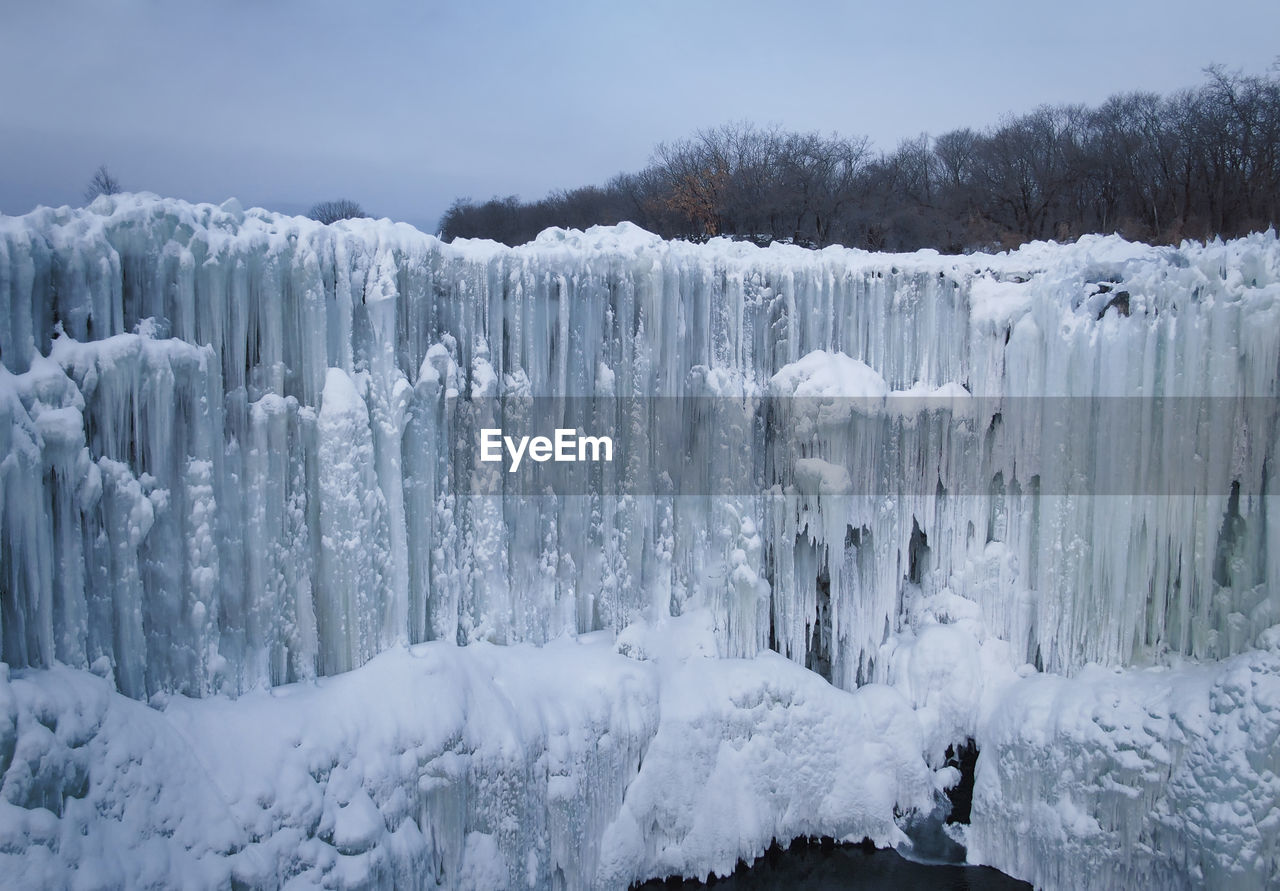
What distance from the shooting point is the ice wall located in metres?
5.62

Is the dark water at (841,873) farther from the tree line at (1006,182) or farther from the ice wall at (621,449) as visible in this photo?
the tree line at (1006,182)

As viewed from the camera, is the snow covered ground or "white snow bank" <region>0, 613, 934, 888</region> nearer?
"white snow bank" <region>0, 613, 934, 888</region>

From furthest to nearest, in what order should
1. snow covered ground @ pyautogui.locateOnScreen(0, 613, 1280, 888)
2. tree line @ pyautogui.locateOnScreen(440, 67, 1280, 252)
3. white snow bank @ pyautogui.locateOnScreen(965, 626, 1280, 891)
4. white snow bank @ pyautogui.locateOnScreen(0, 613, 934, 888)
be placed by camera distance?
tree line @ pyautogui.locateOnScreen(440, 67, 1280, 252) → white snow bank @ pyautogui.locateOnScreen(965, 626, 1280, 891) → snow covered ground @ pyautogui.locateOnScreen(0, 613, 1280, 888) → white snow bank @ pyautogui.locateOnScreen(0, 613, 934, 888)

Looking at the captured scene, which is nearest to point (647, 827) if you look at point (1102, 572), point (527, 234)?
point (1102, 572)

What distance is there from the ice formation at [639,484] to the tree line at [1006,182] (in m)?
11.1

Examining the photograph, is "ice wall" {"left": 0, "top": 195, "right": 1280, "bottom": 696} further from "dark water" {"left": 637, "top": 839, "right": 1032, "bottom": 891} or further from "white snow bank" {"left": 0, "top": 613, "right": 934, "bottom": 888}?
"dark water" {"left": 637, "top": 839, "right": 1032, "bottom": 891}

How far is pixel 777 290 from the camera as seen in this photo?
8.11 meters

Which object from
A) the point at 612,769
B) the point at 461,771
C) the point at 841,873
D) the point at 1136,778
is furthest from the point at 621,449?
the point at 1136,778

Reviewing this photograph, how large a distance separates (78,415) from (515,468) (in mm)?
3181

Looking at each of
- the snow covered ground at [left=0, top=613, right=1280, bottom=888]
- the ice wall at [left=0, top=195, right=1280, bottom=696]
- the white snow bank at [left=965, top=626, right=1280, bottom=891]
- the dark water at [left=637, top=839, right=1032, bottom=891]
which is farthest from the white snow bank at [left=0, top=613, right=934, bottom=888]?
the white snow bank at [left=965, top=626, right=1280, bottom=891]

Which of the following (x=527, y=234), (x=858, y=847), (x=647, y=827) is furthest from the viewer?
(x=527, y=234)

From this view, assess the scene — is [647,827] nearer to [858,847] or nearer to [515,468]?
[858,847]

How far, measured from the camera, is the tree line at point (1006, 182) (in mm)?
19891

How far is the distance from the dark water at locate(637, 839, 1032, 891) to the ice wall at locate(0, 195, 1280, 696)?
1524 millimetres
